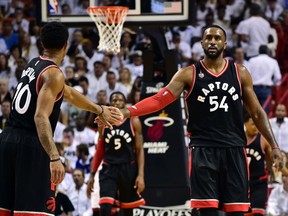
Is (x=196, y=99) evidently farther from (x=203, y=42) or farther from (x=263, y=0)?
(x=263, y=0)

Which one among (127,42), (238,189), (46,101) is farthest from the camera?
(127,42)

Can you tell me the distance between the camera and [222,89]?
7910mm

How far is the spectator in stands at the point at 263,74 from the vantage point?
651 inches

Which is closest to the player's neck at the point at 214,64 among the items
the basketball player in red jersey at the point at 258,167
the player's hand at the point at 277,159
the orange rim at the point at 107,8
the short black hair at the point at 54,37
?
the player's hand at the point at 277,159

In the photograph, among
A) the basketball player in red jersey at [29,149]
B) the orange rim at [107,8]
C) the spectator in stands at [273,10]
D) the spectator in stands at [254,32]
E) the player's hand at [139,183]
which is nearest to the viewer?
the basketball player in red jersey at [29,149]

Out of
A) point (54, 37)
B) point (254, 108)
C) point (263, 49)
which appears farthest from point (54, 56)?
point (263, 49)

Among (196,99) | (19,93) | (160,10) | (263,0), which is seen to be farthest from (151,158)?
(263,0)

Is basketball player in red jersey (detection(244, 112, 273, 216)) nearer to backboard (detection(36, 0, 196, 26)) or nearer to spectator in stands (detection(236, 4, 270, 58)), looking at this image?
backboard (detection(36, 0, 196, 26))

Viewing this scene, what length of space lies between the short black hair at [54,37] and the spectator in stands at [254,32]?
1142cm

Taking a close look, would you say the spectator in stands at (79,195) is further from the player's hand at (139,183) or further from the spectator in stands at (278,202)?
the spectator in stands at (278,202)

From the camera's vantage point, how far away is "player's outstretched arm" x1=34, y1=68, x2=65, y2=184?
6648mm

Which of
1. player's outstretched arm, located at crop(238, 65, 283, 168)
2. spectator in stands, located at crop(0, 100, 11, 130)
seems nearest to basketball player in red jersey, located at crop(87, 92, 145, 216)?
player's outstretched arm, located at crop(238, 65, 283, 168)

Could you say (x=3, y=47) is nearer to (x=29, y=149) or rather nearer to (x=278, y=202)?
(x=278, y=202)

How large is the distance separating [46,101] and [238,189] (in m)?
2.15
